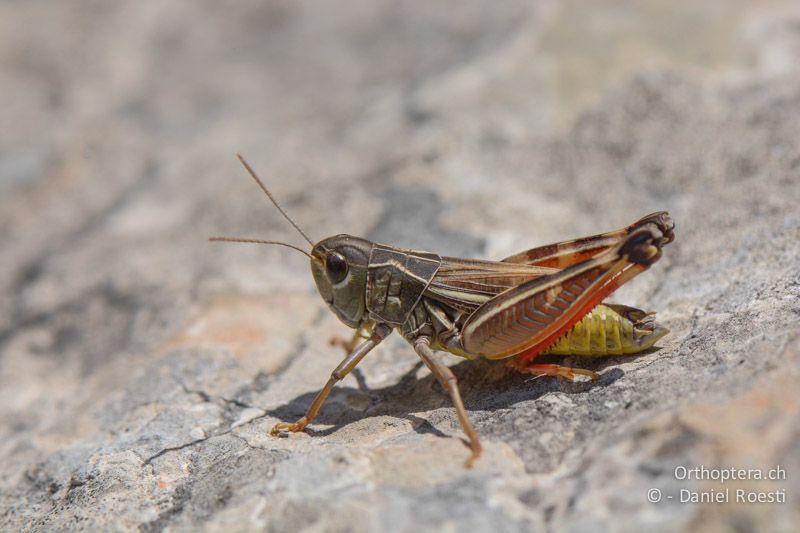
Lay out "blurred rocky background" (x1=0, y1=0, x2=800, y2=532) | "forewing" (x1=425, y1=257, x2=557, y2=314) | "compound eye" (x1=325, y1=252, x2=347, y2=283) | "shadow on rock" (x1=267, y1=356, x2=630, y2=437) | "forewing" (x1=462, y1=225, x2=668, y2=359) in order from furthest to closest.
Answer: "compound eye" (x1=325, y1=252, x2=347, y2=283) → "forewing" (x1=425, y1=257, x2=557, y2=314) → "shadow on rock" (x1=267, y1=356, x2=630, y2=437) → "forewing" (x1=462, y1=225, x2=668, y2=359) → "blurred rocky background" (x1=0, y1=0, x2=800, y2=532)

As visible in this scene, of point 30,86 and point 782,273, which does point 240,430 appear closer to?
point 782,273

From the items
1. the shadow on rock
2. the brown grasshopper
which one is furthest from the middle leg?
the shadow on rock

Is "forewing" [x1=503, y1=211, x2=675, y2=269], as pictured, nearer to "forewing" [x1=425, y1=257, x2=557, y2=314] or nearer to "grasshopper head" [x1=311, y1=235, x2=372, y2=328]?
"forewing" [x1=425, y1=257, x2=557, y2=314]

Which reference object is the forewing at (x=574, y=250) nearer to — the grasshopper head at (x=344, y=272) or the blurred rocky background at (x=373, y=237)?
the blurred rocky background at (x=373, y=237)

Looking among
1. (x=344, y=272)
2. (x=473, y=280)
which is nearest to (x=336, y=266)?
(x=344, y=272)

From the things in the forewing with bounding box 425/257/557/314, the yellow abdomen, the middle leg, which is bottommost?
the middle leg

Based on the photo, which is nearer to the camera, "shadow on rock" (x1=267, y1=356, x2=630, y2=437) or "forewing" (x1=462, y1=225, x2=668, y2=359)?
A: "forewing" (x1=462, y1=225, x2=668, y2=359)

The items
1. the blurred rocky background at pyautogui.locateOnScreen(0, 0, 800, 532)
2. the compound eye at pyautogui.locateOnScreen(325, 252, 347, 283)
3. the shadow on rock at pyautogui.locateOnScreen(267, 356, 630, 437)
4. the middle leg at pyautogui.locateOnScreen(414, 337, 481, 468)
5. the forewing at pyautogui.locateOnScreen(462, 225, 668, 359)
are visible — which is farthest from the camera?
the compound eye at pyautogui.locateOnScreen(325, 252, 347, 283)

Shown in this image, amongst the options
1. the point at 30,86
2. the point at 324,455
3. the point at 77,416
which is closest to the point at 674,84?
the point at 324,455
